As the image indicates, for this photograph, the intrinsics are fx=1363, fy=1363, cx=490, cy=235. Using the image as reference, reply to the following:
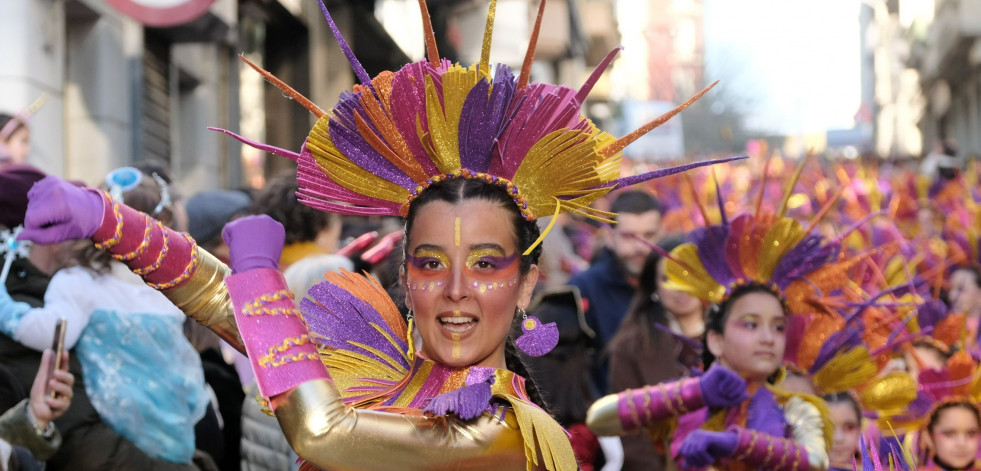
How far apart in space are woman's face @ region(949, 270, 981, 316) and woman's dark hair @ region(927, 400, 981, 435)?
8.96 feet

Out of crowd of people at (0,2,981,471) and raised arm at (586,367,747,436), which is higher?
crowd of people at (0,2,981,471)

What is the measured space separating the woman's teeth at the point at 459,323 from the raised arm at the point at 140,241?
0.45 meters

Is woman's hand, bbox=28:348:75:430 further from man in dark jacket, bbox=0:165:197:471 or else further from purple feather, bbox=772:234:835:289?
purple feather, bbox=772:234:835:289

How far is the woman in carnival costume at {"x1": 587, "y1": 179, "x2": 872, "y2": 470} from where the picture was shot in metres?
4.34

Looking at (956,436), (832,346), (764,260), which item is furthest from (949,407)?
(764,260)

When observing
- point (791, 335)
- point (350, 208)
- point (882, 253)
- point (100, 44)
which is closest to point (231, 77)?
point (100, 44)

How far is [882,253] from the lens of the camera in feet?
25.9

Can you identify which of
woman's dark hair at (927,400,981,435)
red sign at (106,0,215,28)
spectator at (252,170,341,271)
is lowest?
woman's dark hair at (927,400,981,435)

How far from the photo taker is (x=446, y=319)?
112 inches

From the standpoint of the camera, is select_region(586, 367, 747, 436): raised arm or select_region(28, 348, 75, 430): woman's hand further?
select_region(586, 367, 747, 436): raised arm

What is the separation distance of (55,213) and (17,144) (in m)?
3.50

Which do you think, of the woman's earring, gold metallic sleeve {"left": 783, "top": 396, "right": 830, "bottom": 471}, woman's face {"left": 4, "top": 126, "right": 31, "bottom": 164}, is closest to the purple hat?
woman's face {"left": 4, "top": 126, "right": 31, "bottom": 164}

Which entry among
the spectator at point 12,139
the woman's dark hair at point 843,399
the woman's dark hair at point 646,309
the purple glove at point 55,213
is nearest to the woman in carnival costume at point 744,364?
the woman's dark hair at point 843,399

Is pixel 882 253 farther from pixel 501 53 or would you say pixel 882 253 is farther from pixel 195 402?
pixel 501 53
